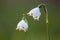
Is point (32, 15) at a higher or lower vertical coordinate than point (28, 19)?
lower

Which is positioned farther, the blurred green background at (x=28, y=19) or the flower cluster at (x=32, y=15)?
the blurred green background at (x=28, y=19)

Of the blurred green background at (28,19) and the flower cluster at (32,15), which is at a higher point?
the blurred green background at (28,19)

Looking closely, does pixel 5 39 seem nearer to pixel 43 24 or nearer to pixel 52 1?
pixel 43 24

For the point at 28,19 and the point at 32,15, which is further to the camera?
the point at 28,19

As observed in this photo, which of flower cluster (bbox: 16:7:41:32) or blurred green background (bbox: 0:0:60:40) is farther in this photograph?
blurred green background (bbox: 0:0:60:40)

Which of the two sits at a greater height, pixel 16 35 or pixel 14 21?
pixel 14 21

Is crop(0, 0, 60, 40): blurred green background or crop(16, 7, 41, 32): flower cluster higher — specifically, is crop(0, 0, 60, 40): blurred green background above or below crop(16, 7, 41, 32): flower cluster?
above

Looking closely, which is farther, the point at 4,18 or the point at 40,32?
the point at 4,18

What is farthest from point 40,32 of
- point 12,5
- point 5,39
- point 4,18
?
point 12,5
